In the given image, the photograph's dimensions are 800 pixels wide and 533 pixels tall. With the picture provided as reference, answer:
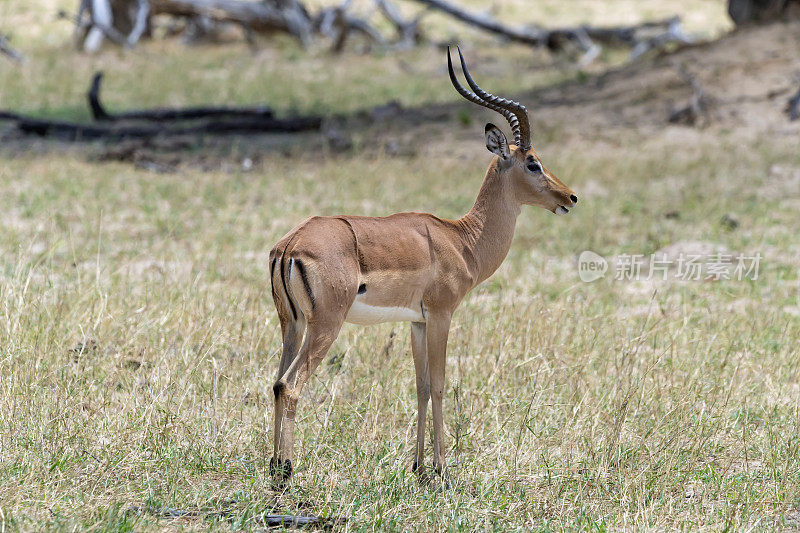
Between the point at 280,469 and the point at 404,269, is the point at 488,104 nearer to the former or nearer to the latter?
the point at 404,269

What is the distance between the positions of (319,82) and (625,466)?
14762 mm

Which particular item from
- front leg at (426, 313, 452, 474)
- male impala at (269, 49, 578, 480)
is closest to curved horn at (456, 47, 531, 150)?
male impala at (269, 49, 578, 480)

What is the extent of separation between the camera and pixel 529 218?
30.7ft

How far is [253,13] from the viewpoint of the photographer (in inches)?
864

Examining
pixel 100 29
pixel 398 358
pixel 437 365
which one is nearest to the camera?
pixel 437 365

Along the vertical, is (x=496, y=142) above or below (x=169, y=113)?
below

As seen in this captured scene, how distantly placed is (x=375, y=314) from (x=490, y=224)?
84cm

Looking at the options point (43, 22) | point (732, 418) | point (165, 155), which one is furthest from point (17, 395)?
point (43, 22)

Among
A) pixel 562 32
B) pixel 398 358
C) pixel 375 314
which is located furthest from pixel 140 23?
pixel 375 314

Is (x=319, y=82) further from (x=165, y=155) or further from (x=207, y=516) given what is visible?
(x=207, y=516)

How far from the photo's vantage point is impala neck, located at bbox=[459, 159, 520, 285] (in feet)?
13.5

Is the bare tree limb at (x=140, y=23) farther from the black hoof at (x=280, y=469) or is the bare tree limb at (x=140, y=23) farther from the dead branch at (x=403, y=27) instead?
the black hoof at (x=280, y=469)

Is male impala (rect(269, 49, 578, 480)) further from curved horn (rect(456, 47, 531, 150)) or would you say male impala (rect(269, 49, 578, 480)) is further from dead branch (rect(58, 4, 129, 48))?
dead branch (rect(58, 4, 129, 48))

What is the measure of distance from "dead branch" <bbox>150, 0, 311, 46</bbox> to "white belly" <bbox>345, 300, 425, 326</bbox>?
18833mm
